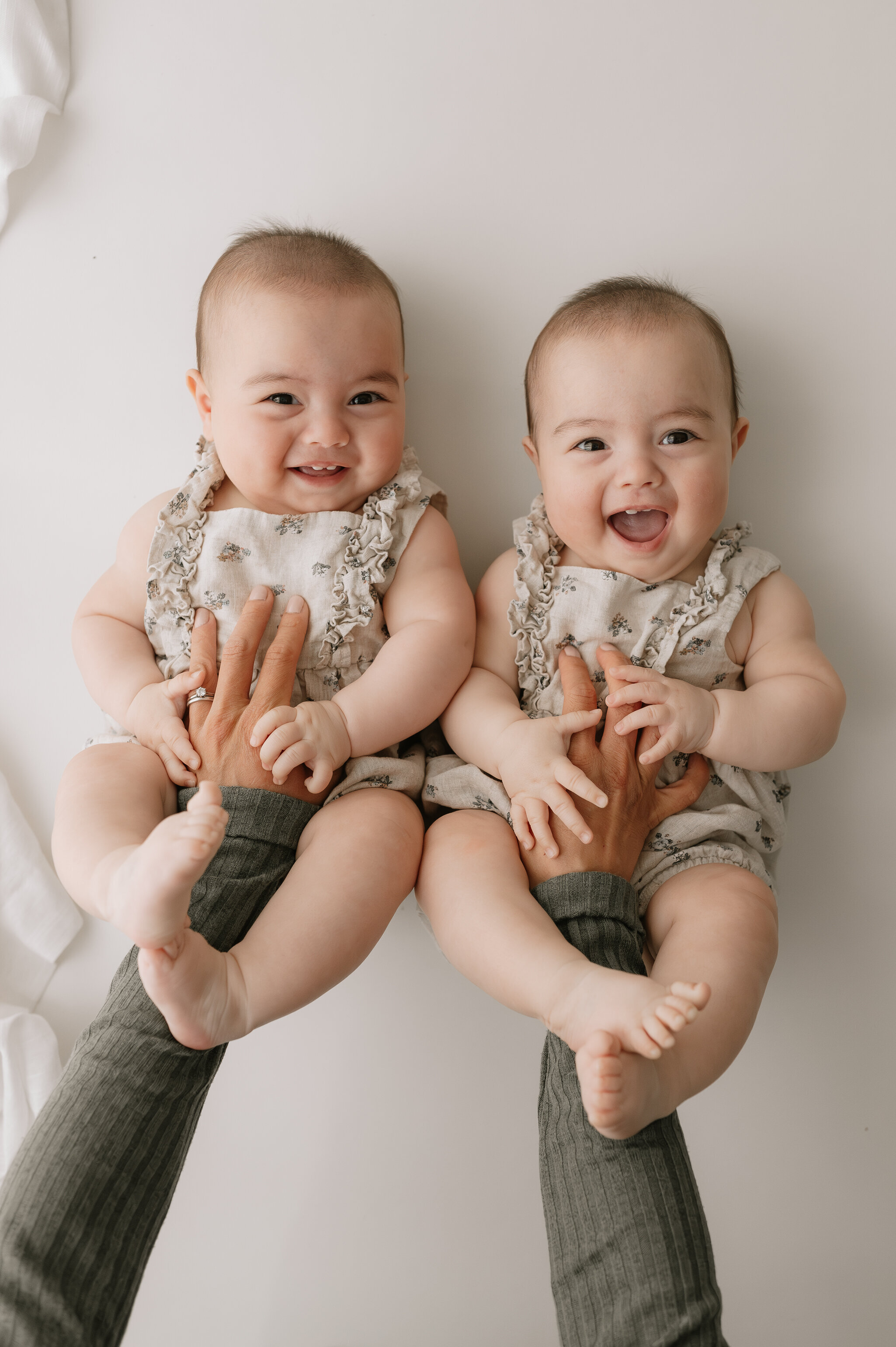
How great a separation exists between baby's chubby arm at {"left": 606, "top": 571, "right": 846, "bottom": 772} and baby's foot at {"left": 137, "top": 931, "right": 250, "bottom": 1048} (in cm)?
52

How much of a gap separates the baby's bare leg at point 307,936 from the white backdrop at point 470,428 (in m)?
0.36

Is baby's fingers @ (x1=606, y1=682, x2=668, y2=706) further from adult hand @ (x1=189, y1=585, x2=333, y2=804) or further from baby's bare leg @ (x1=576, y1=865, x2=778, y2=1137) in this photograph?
adult hand @ (x1=189, y1=585, x2=333, y2=804)

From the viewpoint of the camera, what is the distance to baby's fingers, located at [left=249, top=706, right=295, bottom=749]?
1.03 meters

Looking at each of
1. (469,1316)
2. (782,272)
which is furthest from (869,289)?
(469,1316)

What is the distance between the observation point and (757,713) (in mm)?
1088

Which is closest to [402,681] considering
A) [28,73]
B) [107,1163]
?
[107,1163]

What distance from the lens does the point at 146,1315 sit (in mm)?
1387

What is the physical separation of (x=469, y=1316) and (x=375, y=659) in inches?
40.6

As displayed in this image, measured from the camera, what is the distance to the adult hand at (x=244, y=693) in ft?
3.52

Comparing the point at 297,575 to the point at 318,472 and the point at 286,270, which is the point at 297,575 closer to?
the point at 318,472

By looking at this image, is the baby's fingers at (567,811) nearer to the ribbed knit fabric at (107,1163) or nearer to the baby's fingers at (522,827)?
the baby's fingers at (522,827)

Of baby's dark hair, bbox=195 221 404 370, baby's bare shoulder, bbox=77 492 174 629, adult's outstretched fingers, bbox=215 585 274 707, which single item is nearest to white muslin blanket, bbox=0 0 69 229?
baby's dark hair, bbox=195 221 404 370

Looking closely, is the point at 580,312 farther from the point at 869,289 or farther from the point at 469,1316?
the point at 469,1316

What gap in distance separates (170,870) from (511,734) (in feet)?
1.50
